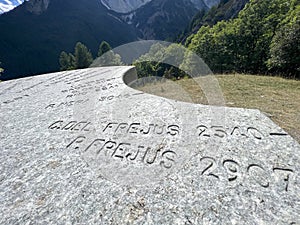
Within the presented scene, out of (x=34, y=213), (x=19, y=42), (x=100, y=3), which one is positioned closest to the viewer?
(x=34, y=213)

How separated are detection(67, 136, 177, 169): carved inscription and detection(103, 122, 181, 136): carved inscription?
0.77 ft

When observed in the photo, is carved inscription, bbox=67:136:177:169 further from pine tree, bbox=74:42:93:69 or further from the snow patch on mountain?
the snow patch on mountain

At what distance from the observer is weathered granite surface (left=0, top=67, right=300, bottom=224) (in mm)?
1216

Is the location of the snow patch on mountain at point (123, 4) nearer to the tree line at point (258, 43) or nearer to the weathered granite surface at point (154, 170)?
the tree line at point (258, 43)

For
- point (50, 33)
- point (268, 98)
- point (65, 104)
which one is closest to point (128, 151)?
point (65, 104)

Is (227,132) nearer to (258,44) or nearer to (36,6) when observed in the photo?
(258,44)

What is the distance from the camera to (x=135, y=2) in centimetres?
16075

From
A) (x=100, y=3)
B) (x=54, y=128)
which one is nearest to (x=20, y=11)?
(x=100, y=3)

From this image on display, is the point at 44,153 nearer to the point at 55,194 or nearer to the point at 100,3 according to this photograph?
the point at 55,194

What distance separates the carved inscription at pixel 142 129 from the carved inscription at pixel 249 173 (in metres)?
0.60

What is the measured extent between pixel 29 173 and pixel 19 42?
354ft

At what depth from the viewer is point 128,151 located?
1856 millimetres

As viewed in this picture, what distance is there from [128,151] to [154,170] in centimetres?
42

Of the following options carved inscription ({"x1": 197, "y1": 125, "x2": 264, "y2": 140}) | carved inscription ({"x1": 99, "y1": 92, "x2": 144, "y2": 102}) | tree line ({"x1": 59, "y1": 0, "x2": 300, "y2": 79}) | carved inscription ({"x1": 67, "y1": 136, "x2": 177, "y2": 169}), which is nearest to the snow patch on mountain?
tree line ({"x1": 59, "y1": 0, "x2": 300, "y2": 79})
